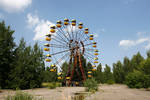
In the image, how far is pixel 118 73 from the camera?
47156 mm

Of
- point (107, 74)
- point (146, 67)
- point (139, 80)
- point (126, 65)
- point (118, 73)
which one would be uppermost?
point (126, 65)

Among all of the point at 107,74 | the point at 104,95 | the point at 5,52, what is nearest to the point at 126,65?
the point at 107,74

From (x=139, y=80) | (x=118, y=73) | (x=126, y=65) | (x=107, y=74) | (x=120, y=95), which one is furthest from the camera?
(x=107, y=74)

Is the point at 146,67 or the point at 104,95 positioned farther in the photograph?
the point at 146,67

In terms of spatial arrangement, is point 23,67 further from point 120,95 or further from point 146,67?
point 146,67

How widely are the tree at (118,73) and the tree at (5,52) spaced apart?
3561 cm

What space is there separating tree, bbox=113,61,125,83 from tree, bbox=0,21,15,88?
3561 centimetres

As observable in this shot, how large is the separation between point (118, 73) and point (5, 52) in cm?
3704

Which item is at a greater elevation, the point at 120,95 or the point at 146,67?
the point at 146,67

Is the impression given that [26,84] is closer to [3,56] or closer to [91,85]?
[3,56]

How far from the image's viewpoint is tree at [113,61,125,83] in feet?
152

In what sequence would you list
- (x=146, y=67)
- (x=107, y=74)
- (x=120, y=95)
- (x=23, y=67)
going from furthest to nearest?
(x=107, y=74)
(x=23, y=67)
(x=146, y=67)
(x=120, y=95)

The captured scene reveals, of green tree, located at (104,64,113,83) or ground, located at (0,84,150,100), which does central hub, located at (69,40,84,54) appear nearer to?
ground, located at (0,84,150,100)

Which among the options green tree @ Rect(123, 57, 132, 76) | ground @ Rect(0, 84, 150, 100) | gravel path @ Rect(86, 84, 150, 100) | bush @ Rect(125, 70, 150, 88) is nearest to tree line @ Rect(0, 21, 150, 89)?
bush @ Rect(125, 70, 150, 88)
